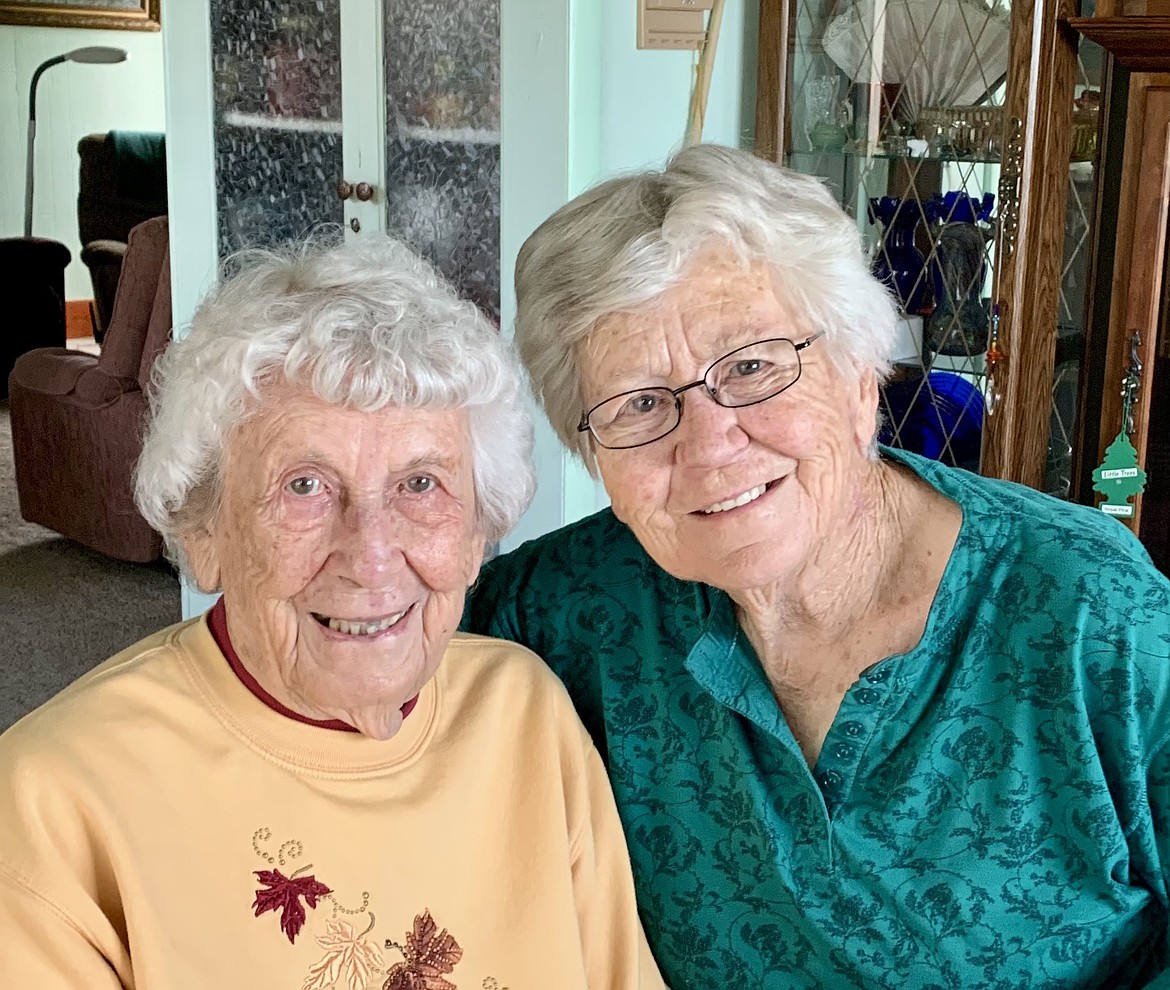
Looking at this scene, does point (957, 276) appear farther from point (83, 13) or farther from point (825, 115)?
point (83, 13)

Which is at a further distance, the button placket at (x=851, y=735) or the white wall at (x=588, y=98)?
the white wall at (x=588, y=98)

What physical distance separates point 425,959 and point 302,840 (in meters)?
0.16

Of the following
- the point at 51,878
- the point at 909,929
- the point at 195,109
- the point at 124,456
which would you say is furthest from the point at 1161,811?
the point at 124,456

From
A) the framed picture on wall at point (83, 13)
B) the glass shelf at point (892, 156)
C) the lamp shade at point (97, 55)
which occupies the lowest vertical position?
the glass shelf at point (892, 156)

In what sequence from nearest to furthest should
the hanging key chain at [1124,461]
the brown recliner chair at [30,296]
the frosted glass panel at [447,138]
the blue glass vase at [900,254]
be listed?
the hanging key chain at [1124,461]
the blue glass vase at [900,254]
the frosted glass panel at [447,138]
the brown recliner chair at [30,296]

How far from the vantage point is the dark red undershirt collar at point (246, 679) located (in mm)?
1256

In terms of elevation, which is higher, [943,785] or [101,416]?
[943,785]

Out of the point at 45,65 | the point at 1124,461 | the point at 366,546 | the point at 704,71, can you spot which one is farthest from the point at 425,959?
the point at 45,65

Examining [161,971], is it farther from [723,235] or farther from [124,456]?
[124,456]

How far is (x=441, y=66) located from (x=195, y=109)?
69 centimetres

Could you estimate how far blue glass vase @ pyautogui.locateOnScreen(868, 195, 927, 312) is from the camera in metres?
2.87

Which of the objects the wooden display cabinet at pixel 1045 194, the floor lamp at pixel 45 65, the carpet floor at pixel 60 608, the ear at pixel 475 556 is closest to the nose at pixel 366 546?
the ear at pixel 475 556

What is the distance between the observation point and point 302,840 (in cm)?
121

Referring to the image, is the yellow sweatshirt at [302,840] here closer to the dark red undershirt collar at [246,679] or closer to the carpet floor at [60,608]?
the dark red undershirt collar at [246,679]
